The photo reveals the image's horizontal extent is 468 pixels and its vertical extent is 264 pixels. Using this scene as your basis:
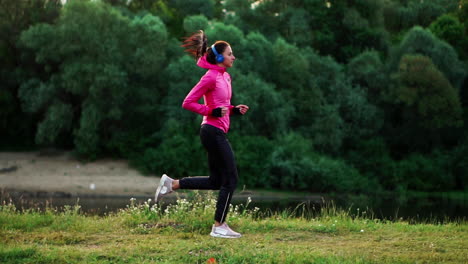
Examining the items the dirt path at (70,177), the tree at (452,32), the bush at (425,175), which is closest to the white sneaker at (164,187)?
the dirt path at (70,177)

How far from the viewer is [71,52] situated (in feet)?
107

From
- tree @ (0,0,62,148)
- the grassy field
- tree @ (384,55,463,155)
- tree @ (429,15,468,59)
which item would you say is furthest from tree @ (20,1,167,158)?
the grassy field

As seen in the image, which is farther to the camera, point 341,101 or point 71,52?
point 341,101

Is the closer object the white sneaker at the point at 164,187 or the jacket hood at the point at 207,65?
the jacket hood at the point at 207,65

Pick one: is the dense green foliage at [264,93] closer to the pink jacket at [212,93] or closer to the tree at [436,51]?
the tree at [436,51]

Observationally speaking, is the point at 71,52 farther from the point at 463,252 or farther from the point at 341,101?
the point at 463,252

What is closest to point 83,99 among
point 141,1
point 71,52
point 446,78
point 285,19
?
point 71,52

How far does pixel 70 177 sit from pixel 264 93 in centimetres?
1221

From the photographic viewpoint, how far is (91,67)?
32.0 meters

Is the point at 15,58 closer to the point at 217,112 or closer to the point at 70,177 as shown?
the point at 70,177

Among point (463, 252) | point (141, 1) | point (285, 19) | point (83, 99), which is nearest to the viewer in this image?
point (463, 252)

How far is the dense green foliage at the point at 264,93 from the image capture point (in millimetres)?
32688

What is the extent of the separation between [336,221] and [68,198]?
24260 millimetres

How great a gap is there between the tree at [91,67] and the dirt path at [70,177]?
118 cm
